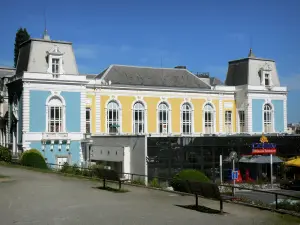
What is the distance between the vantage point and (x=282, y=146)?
154ft

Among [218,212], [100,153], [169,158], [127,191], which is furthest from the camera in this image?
[100,153]

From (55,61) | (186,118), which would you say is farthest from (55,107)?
(186,118)

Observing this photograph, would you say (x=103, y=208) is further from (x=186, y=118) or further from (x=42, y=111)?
(x=186, y=118)

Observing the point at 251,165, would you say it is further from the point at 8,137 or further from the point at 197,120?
the point at 8,137

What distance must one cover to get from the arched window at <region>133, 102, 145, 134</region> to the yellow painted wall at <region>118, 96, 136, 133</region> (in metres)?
0.55

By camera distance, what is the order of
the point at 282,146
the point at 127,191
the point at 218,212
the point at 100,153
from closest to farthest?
1. the point at 218,212
2. the point at 127,191
3. the point at 100,153
4. the point at 282,146

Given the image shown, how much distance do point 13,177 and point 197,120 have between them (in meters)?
30.6

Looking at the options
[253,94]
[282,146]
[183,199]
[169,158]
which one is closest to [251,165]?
[282,146]

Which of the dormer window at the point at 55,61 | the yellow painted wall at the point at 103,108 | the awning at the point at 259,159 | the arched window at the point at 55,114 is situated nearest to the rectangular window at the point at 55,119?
the arched window at the point at 55,114

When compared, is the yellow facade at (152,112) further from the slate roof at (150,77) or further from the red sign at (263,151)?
the red sign at (263,151)

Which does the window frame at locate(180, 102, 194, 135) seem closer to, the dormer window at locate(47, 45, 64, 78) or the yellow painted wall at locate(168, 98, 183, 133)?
the yellow painted wall at locate(168, 98, 183, 133)

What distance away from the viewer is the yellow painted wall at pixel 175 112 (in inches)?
2032

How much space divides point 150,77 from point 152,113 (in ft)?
14.1

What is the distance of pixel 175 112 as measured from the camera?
51.8 metres
